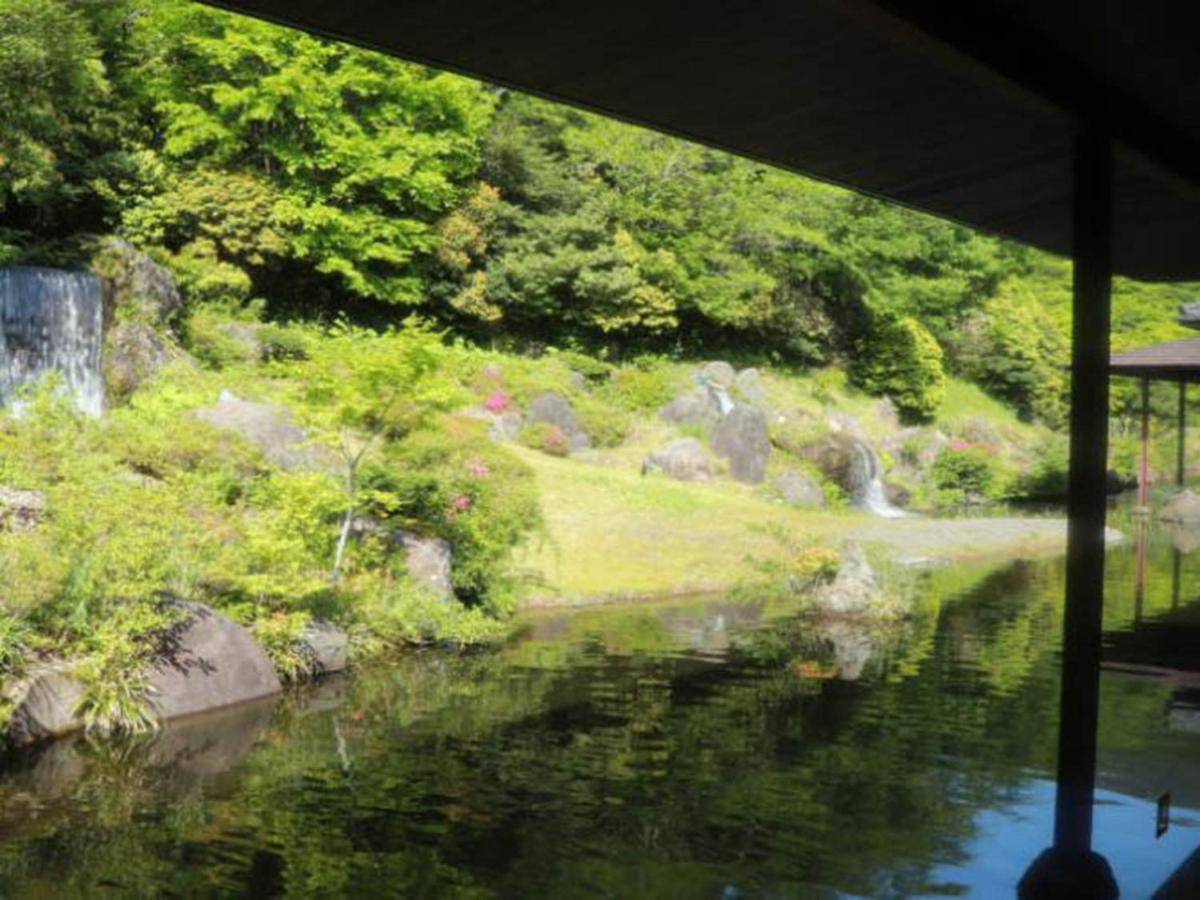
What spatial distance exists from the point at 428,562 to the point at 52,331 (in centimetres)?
717

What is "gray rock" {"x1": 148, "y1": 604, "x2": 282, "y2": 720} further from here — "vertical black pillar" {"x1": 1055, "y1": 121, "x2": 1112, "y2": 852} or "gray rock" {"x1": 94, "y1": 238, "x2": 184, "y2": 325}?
"gray rock" {"x1": 94, "y1": 238, "x2": 184, "y2": 325}

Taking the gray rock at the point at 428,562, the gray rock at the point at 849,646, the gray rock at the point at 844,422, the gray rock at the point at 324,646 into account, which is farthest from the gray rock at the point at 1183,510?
the gray rock at the point at 324,646

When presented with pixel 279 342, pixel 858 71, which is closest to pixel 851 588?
pixel 858 71

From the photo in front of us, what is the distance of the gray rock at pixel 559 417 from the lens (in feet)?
63.3

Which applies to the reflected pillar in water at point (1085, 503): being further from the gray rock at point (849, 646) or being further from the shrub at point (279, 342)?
the shrub at point (279, 342)

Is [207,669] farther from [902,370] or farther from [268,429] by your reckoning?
[902,370]

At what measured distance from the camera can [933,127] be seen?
3928 millimetres

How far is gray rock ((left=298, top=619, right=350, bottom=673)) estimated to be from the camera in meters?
9.29

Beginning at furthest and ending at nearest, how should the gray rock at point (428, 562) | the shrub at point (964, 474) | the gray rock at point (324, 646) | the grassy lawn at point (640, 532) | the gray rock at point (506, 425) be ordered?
the shrub at point (964, 474), the gray rock at point (506, 425), the grassy lawn at point (640, 532), the gray rock at point (428, 562), the gray rock at point (324, 646)

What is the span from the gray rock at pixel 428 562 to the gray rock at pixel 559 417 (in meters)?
8.15

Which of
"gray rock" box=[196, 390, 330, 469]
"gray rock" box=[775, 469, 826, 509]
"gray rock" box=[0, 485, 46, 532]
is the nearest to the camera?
"gray rock" box=[0, 485, 46, 532]

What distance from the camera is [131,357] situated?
52.4ft

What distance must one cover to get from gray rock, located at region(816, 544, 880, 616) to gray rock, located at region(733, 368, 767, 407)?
35.1ft

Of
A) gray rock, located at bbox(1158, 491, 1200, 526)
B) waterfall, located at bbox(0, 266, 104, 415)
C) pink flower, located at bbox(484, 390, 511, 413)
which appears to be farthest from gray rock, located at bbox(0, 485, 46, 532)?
gray rock, located at bbox(1158, 491, 1200, 526)
